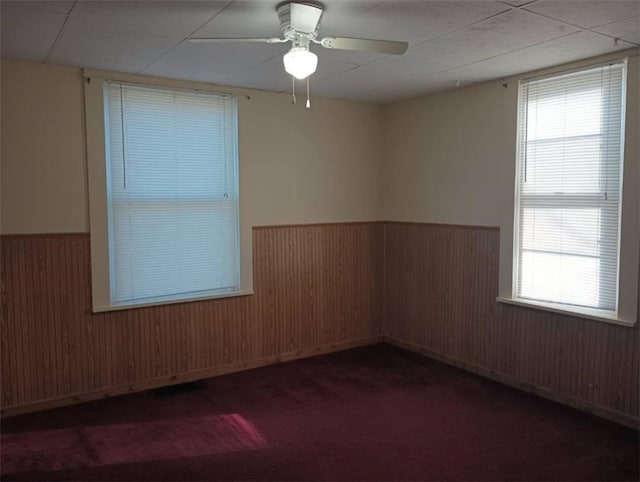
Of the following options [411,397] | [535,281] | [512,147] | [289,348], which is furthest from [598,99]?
[289,348]

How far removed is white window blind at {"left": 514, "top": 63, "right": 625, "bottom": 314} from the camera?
339 centimetres

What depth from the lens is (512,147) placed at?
396 centimetres

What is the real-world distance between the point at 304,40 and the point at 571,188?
2.28 metres

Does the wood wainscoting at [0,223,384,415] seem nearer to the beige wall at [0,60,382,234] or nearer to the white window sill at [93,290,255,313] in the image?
the white window sill at [93,290,255,313]

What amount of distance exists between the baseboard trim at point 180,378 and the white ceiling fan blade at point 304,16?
9.60 ft

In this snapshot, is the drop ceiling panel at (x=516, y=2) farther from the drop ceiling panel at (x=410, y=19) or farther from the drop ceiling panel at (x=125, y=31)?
the drop ceiling panel at (x=125, y=31)

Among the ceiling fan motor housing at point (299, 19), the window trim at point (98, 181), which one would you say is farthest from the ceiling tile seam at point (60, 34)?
the ceiling fan motor housing at point (299, 19)

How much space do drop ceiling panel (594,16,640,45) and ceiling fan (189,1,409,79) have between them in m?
1.23

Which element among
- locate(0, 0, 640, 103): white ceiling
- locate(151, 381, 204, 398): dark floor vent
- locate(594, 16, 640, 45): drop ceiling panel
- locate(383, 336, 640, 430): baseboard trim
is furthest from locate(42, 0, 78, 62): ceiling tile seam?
locate(383, 336, 640, 430): baseboard trim

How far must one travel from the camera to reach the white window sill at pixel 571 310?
3.33 metres

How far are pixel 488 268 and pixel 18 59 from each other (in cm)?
382

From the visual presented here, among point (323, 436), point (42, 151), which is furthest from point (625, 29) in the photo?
point (42, 151)

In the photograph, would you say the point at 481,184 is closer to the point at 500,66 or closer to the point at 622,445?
the point at 500,66

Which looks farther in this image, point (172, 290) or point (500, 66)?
point (172, 290)
